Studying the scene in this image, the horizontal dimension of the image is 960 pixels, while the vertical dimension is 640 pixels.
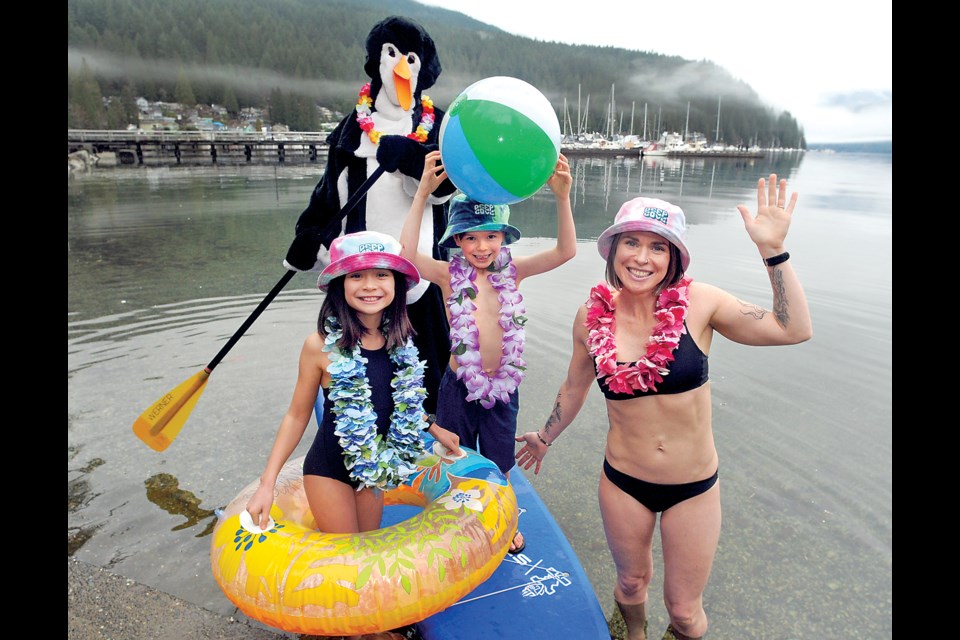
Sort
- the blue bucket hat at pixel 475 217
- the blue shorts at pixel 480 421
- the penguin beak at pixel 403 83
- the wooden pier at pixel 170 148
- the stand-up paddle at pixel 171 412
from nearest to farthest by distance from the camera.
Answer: the blue bucket hat at pixel 475 217
the blue shorts at pixel 480 421
the penguin beak at pixel 403 83
the stand-up paddle at pixel 171 412
the wooden pier at pixel 170 148

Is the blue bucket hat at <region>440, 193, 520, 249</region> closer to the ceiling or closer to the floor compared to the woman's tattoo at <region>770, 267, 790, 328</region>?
closer to the ceiling

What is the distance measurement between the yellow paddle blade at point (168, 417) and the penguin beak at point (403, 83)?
194 cm

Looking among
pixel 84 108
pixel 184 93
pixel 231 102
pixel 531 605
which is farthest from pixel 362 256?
pixel 231 102

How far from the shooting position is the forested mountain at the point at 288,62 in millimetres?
97312

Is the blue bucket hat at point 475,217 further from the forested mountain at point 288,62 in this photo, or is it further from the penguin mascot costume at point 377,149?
the forested mountain at point 288,62

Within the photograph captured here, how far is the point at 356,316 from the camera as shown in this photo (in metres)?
2.30

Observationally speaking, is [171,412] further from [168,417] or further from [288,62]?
[288,62]

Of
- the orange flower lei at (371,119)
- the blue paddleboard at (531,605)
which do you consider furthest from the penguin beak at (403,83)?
the blue paddleboard at (531,605)

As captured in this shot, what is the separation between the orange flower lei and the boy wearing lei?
49cm

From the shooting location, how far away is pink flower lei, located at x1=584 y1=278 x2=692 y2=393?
197cm

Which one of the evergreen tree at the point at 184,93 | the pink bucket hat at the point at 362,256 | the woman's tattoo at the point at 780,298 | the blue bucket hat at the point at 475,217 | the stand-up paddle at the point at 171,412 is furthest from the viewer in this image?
the evergreen tree at the point at 184,93

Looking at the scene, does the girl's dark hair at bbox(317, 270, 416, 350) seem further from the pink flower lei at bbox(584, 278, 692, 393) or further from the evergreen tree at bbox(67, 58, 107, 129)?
the evergreen tree at bbox(67, 58, 107, 129)

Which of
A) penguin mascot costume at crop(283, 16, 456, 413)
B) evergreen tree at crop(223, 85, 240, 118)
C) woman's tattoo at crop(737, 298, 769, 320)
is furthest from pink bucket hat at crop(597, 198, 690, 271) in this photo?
evergreen tree at crop(223, 85, 240, 118)

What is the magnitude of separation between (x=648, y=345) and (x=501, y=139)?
957 mm
